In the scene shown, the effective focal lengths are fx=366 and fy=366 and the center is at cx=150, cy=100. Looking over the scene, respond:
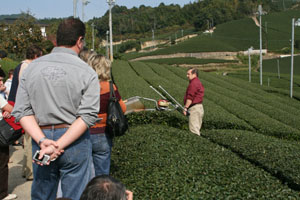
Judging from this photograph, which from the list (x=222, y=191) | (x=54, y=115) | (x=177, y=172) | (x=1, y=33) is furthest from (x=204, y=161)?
(x=1, y=33)

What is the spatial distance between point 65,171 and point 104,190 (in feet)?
2.41

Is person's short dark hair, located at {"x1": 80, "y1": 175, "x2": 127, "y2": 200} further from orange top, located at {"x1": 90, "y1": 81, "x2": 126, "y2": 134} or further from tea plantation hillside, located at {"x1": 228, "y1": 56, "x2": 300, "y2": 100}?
tea plantation hillside, located at {"x1": 228, "y1": 56, "x2": 300, "y2": 100}

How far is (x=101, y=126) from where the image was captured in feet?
14.6

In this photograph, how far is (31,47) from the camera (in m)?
5.29

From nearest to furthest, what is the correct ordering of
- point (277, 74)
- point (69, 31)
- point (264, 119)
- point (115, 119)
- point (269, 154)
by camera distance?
1. point (69, 31)
2. point (115, 119)
3. point (269, 154)
4. point (264, 119)
5. point (277, 74)

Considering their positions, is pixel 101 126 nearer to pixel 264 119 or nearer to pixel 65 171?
pixel 65 171

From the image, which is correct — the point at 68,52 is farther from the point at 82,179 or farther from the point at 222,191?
the point at 222,191

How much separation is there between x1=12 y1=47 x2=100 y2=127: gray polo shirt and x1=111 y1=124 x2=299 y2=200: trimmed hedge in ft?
4.82

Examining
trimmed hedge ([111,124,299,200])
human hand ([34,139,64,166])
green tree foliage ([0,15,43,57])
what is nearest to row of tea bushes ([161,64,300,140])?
trimmed hedge ([111,124,299,200])

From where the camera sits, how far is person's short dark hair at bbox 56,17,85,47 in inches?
124

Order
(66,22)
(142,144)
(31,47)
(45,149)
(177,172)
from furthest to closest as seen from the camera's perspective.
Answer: (142,144) → (31,47) → (177,172) → (66,22) → (45,149)

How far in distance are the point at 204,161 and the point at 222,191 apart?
121 centimetres

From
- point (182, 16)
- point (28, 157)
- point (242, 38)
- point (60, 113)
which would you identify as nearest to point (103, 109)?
point (60, 113)

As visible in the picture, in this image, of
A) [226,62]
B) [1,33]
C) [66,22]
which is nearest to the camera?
[66,22]
